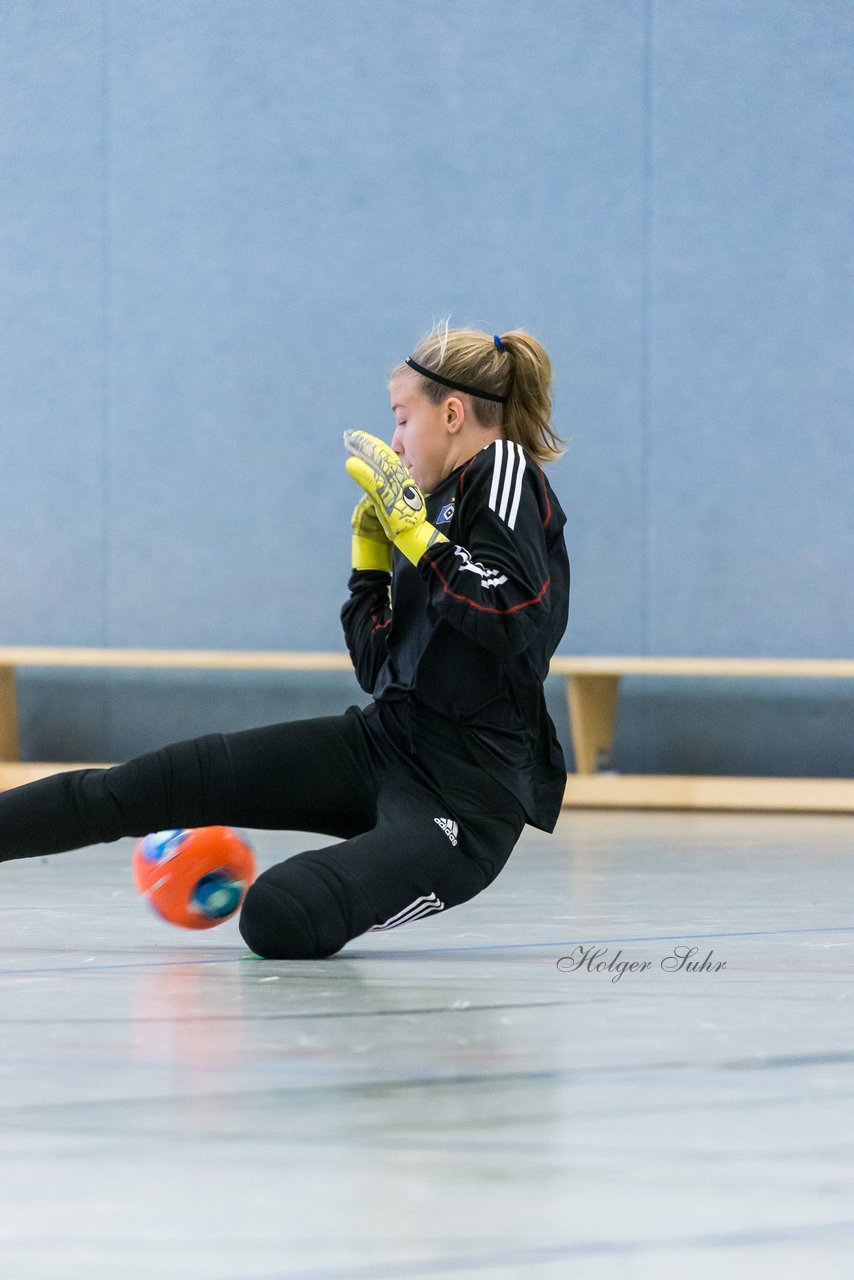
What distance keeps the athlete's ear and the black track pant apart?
46cm

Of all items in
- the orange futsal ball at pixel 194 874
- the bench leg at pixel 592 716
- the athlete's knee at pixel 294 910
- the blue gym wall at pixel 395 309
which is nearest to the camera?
the athlete's knee at pixel 294 910

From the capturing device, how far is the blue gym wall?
18.6 ft

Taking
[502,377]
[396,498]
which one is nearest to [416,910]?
[396,498]

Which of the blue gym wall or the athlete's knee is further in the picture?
the blue gym wall

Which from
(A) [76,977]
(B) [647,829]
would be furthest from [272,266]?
(A) [76,977]

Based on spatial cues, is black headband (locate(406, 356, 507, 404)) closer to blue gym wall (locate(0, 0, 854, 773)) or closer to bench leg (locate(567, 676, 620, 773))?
bench leg (locate(567, 676, 620, 773))

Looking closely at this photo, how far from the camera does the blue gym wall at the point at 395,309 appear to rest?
5.66 meters

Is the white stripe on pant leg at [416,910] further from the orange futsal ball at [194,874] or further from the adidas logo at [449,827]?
the orange futsal ball at [194,874]

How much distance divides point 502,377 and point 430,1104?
131cm

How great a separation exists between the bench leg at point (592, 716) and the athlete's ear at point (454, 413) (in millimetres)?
3182

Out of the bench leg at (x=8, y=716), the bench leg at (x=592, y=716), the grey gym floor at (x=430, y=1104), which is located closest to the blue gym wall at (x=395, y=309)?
the bench leg at (x=8, y=716)

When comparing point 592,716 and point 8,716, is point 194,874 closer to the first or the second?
point 592,716

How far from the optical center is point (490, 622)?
6.90 feet

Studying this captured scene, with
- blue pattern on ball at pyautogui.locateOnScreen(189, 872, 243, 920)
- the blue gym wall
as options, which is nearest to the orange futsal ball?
blue pattern on ball at pyautogui.locateOnScreen(189, 872, 243, 920)
